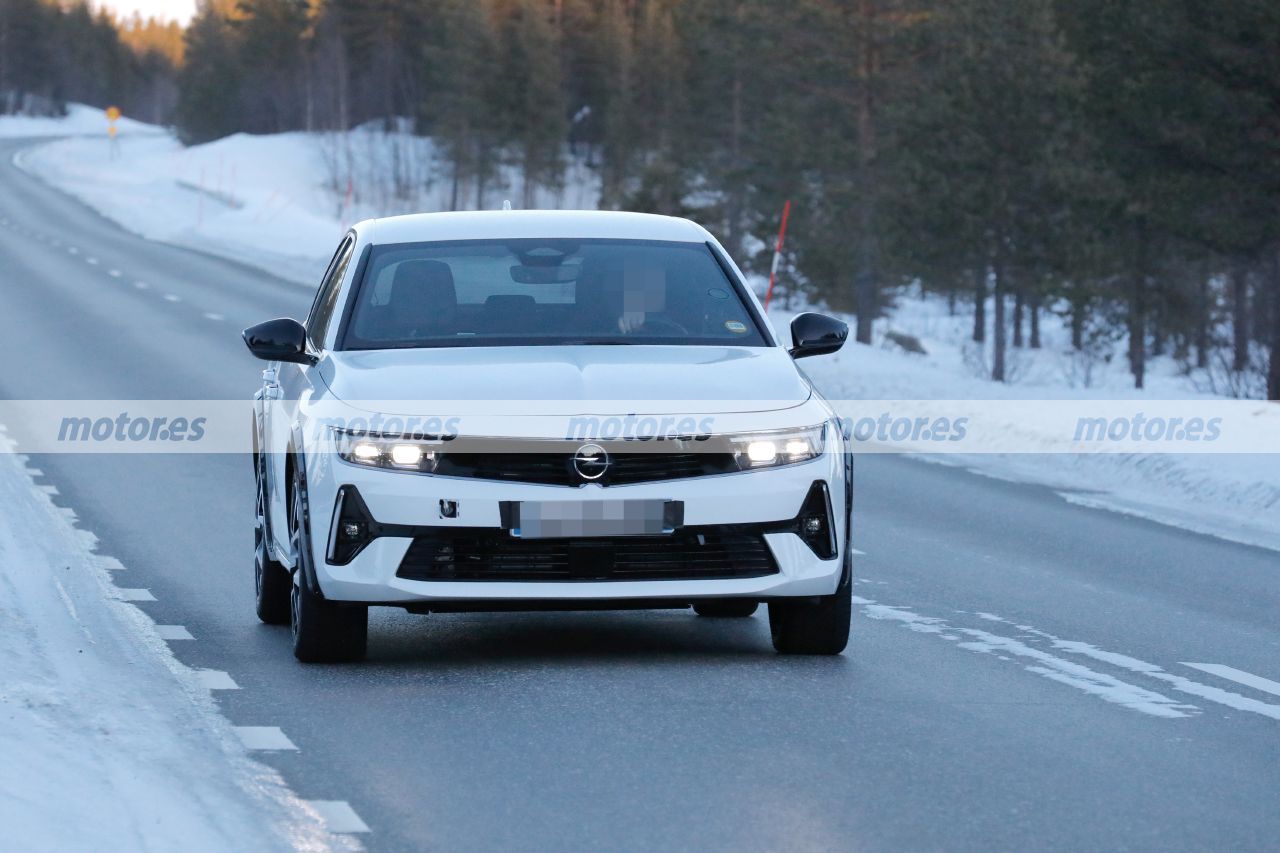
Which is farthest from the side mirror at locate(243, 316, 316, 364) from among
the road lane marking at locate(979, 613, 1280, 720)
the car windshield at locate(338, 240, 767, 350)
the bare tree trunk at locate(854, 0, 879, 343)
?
the bare tree trunk at locate(854, 0, 879, 343)

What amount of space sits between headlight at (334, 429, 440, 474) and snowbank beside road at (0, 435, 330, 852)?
3.12 ft

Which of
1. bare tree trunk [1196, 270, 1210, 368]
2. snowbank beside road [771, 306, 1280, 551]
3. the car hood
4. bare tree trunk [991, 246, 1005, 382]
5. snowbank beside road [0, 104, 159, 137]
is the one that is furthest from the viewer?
snowbank beside road [0, 104, 159, 137]

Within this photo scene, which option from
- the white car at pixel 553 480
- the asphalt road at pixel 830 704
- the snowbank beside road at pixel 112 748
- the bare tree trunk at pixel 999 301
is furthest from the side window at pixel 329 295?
the bare tree trunk at pixel 999 301

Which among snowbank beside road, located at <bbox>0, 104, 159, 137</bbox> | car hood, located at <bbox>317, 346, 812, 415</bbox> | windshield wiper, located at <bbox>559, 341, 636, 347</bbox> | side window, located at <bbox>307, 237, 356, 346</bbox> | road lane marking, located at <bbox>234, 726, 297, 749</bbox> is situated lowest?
road lane marking, located at <bbox>234, 726, 297, 749</bbox>

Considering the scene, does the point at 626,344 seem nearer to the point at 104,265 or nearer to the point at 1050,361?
the point at 104,265

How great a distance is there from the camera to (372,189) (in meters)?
115

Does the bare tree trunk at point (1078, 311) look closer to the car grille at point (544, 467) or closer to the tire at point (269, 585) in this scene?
the tire at point (269, 585)

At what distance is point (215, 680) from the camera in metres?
7.63

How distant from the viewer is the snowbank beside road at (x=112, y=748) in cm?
529

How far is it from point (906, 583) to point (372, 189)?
106317 millimetres

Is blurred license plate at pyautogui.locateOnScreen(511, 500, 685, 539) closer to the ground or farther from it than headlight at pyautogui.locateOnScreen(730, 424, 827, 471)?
closer to the ground

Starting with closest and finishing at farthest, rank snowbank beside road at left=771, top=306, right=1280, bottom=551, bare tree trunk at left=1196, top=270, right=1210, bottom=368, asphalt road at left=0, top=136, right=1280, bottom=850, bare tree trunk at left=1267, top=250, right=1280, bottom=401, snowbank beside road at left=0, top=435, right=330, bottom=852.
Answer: snowbank beside road at left=0, top=435, right=330, bottom=852, asphalt road at left=0, top=136, right=1280, bottom=850, snowbank beside road at left=771, top=306, right=1280, bottom=551, bare tree trunk at left=1267, top=250, right=1280, bottom=401, bare tree trunk at left=1196, top=270, right=1210, bottom=368

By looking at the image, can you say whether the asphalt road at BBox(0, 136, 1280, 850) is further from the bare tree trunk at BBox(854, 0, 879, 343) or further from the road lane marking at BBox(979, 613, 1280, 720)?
the bare tree trunk at BBox(854, 0, 879, 343)

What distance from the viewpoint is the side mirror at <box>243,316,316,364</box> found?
8.38m
